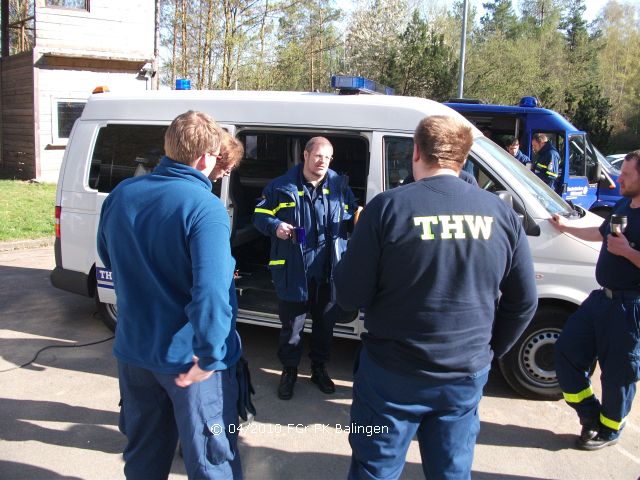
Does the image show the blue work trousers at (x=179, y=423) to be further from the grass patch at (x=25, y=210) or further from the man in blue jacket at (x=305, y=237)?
the grass patch at (x=25, y=210)

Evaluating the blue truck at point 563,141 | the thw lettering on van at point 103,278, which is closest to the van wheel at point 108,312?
the thw lettering on van at point 103,278

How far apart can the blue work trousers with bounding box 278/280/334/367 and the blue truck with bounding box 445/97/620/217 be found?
6.96m

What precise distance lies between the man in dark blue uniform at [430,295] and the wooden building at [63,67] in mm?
13857

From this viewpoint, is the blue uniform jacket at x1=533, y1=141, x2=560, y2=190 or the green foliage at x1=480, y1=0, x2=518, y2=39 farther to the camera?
the green foliage at x1=480, y1=0, x2=518, y2=39

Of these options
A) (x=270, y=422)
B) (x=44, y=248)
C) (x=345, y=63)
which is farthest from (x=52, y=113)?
(x=345, y=63)

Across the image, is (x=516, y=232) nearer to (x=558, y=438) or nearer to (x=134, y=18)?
(x=558, y=438)

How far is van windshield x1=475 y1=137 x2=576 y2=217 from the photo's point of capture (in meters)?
4.01

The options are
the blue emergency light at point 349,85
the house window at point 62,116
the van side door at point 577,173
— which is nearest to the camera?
the blue emergency light at point 349,85

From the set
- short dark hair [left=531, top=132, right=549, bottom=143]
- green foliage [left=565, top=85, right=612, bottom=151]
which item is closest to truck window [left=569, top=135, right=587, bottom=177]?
short dark hair [left=531, top=132, right=549, bottom=143]

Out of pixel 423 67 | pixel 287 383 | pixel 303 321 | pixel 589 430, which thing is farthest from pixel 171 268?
pixel 423 67

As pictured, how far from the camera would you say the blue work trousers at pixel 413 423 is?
2.04 meters

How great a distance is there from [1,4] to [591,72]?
36409 millimetres

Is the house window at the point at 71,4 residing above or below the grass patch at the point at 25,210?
above

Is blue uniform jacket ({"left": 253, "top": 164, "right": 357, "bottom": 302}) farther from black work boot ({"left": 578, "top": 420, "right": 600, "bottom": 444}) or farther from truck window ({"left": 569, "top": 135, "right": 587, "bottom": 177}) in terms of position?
truck window ({"left": 569, "top": 135, "right": 587, "bottom": 177})
